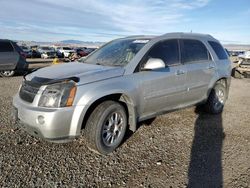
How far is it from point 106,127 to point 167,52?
6.23ft

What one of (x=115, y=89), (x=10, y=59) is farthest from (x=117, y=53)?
(x=10, y=59)

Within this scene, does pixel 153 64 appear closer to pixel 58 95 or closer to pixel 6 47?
pixel 58 95

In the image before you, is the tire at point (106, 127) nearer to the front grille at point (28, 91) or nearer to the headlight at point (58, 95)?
the headlight at point (58, 95)

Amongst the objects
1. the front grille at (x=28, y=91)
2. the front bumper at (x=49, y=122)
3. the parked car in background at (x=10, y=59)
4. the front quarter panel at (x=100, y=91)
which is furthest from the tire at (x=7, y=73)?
the front quarter panel at (x=100, y=91)

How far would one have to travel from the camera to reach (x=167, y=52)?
4.98 metres

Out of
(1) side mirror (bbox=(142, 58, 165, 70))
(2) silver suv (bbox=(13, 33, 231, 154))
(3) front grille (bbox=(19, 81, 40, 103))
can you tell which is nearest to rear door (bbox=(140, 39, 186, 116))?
(2) silver suv (bbox=(13, 33, 231, 154))

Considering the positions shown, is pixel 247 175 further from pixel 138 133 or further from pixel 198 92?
pixel 198 92

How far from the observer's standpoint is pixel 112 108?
4.04m

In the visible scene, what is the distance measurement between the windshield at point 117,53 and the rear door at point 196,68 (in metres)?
1.04

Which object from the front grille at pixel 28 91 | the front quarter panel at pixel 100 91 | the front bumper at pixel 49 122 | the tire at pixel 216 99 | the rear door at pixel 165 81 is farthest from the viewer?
the tire at pixel 216 99

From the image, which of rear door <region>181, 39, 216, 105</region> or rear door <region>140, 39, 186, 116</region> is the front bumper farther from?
rear door <region>181, 39, 216, 105</region>

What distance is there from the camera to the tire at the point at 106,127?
12.7 ft

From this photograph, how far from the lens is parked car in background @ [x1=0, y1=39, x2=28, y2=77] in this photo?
12.7 metres

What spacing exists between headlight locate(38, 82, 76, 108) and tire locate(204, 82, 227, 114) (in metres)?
3.70
